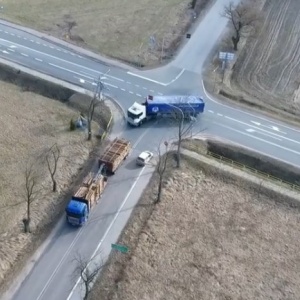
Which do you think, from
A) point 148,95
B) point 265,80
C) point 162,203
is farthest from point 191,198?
point 265,80

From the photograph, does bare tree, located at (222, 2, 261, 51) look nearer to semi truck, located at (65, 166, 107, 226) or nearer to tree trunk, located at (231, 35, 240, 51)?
tree trunk, located at (231, 35, 240, 51)

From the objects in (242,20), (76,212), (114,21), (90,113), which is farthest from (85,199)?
(114,21)

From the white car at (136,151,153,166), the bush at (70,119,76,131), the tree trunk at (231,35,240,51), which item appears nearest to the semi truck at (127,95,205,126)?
the white car at (136,151,153,166)

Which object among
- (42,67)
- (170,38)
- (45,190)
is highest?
(170,38)

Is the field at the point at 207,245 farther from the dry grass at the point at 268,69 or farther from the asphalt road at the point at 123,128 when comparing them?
the dry grass at the point at 268,69

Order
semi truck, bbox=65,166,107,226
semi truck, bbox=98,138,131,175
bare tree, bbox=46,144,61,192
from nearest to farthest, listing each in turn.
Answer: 1. semi truck, bbox=65,166,107,226
2. bare tree, bbox=46,144,61,192
3. semi truck, bbox=98,138,131,175

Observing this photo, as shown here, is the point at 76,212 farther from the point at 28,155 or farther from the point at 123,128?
the point at 123,128

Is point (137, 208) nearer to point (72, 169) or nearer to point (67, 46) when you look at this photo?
point (72, 169)

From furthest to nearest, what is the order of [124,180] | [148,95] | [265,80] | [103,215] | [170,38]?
[170,38], [265,80], [148,95], [124,180], [103,215]
